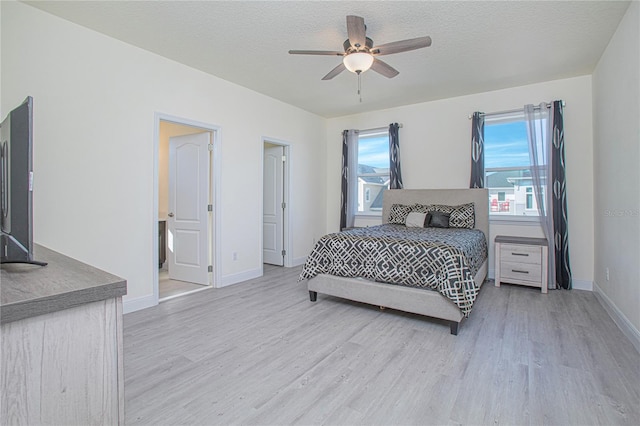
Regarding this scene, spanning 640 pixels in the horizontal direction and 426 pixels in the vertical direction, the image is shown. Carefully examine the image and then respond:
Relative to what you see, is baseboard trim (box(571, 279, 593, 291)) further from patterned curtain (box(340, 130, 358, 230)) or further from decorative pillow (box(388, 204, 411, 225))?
patterned curtain (box(340, 130, 358, 230))

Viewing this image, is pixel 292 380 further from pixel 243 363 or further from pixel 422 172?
pixel 422 172

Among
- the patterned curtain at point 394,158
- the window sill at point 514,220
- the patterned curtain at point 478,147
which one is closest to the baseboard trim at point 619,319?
the window sill at point 514,220

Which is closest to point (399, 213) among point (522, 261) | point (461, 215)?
point (461, 215)

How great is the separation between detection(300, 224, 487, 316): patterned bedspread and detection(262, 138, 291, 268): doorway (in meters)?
2.01

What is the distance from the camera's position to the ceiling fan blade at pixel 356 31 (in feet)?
7.61

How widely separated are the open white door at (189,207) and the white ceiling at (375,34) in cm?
110

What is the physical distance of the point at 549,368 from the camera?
2133mm

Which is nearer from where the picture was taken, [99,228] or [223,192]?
[99,228]

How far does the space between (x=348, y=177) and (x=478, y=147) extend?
7.02 ft

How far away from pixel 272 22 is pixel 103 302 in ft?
8.73

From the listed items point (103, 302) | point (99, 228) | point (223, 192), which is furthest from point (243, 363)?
point (223, 192)

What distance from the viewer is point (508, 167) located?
4.51m

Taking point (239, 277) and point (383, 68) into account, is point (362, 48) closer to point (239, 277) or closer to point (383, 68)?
point (383, 68)

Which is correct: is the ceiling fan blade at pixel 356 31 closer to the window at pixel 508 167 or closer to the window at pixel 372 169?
the window at pixel 508 167
